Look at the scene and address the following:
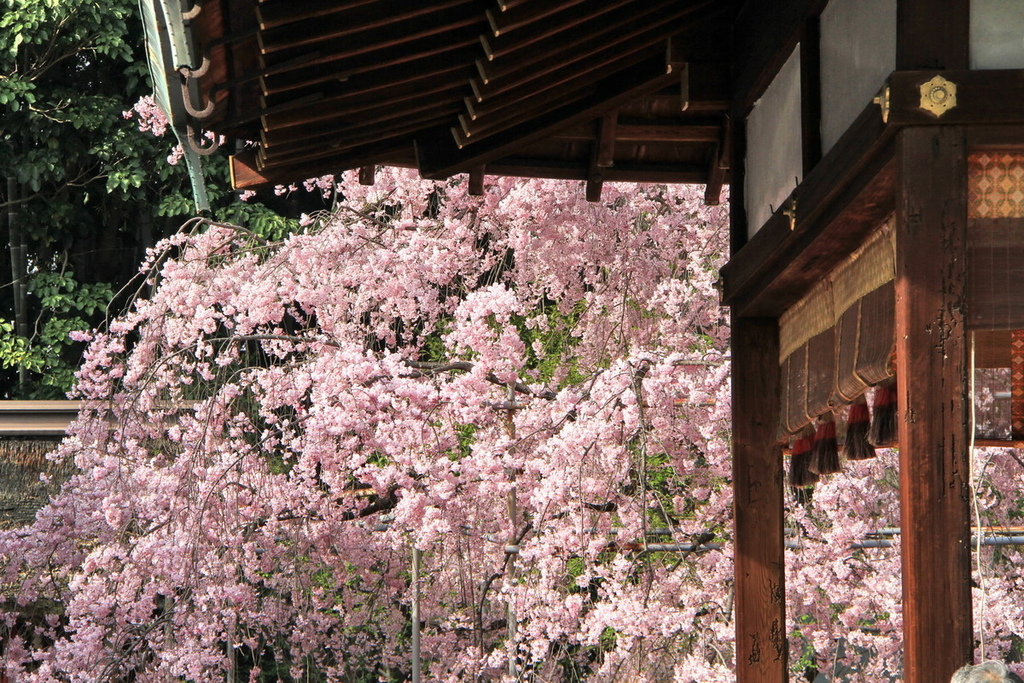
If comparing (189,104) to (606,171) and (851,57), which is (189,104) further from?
(606,171)

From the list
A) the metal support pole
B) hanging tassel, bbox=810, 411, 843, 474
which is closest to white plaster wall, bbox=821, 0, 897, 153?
hanging tassel, bbox=810, 411, 843, 474

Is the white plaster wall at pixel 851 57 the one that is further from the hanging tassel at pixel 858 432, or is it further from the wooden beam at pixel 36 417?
the wooden beam at pixel 36 417

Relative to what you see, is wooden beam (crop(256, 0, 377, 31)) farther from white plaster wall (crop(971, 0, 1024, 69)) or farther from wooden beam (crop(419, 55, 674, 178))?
white plaster wall (crop(971, 0, 1024, 69))

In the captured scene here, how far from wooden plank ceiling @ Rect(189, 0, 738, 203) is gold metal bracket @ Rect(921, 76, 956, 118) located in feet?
3.19

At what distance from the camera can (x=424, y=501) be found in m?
6.49

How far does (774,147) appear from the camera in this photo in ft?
10.6

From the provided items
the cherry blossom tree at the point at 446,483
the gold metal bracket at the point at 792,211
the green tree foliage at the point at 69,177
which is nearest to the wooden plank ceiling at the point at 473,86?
the gold metal bracket at the point at 792,211

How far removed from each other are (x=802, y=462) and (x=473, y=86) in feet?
5.78

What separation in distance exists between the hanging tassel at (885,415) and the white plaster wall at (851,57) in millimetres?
788

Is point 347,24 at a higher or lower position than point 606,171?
lower

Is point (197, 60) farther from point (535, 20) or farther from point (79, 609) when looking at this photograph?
point (79, 609)

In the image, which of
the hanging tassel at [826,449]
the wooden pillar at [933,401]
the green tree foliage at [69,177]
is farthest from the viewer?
the green tree foliage at [69,177]

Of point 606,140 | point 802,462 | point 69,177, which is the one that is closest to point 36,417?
point 69,177

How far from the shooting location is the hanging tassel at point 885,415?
3.19 m
